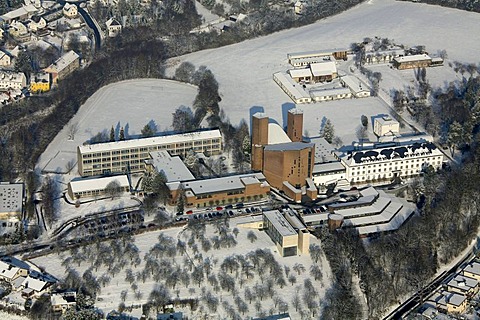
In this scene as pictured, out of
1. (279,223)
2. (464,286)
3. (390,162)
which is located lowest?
(464,286)

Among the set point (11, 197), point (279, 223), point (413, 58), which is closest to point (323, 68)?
point (413, 58)

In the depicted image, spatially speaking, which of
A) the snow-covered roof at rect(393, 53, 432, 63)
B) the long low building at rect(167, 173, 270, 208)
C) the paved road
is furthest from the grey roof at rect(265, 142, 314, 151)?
the snow-covered roof at rect(393, 53, 432, 63)

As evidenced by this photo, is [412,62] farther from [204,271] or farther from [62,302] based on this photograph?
[62,302]

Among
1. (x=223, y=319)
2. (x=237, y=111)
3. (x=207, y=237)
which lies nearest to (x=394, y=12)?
(x=237, y=111)

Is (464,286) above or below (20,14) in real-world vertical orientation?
below

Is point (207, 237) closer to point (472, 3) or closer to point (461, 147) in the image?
point (461, 147)

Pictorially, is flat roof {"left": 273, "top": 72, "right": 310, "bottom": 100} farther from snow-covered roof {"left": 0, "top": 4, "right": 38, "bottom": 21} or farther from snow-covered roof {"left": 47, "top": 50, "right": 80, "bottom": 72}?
snow-covered roof {"left": 0, "top": 4, "right": 38, "bottom": 21}

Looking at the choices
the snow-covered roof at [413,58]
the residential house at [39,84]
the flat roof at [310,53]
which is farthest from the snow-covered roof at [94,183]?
the snow-covered roof at [413,58]
